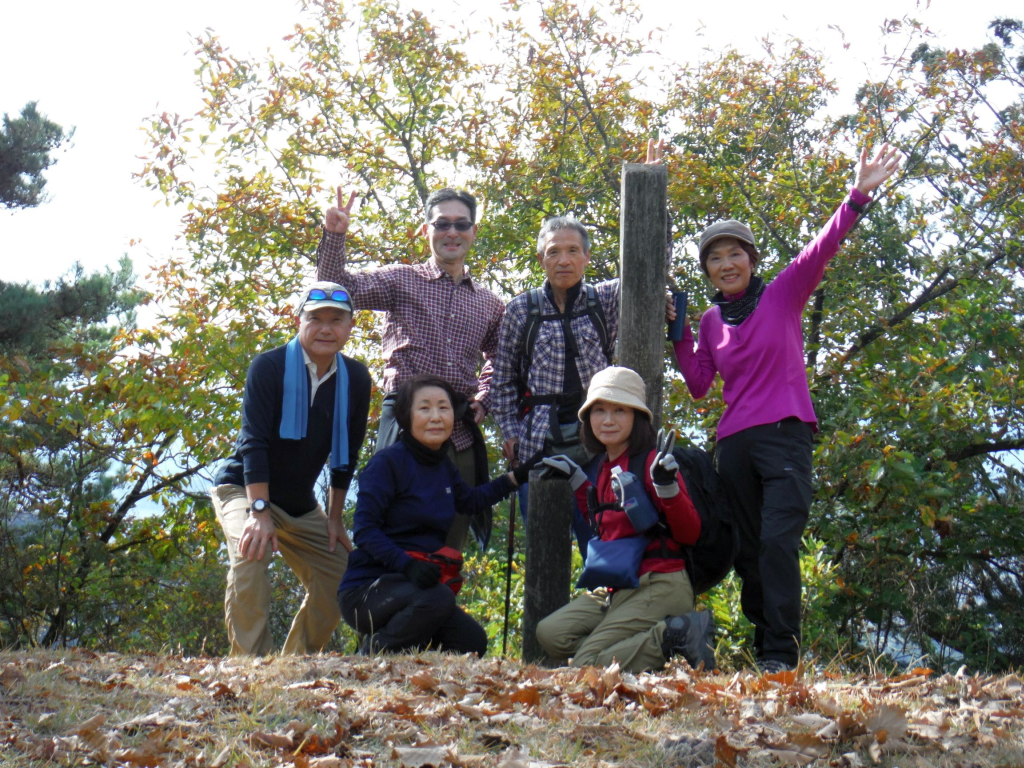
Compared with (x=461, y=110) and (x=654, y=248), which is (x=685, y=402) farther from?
(x=461, y=110)

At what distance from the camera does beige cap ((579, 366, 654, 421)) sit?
4500 millimetres

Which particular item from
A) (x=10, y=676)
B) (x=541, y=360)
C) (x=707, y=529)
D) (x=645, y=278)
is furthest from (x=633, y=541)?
(x=10, y=676)

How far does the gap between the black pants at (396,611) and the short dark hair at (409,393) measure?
0.80 metres

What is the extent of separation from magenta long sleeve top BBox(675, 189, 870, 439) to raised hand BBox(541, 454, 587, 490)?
73cm

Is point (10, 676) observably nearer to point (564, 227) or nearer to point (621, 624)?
point (621, 624)

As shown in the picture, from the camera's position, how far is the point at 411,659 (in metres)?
4.11

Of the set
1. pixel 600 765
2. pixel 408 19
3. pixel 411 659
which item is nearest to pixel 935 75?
pixel 408 19

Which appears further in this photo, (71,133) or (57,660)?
(71,133)

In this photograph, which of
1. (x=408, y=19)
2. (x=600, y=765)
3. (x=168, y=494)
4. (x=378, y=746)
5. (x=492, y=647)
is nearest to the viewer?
(x=600, y=765)

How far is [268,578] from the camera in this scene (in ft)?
15.8

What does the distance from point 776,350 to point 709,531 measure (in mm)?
933

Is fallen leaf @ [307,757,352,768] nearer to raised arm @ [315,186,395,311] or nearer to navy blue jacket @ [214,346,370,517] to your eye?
navy blue jacket @ [214,346,370,517]

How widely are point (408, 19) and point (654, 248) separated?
6.31 meters

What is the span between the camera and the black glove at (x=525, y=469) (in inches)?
193
